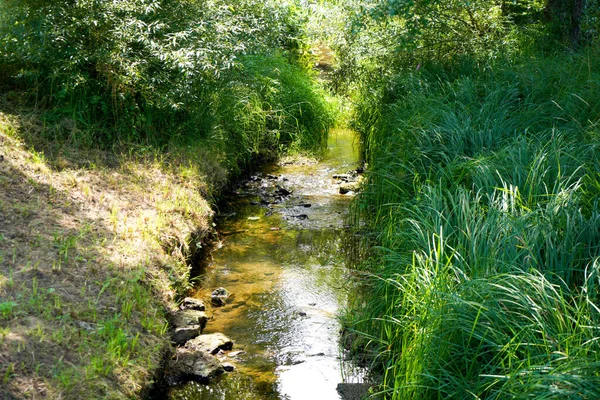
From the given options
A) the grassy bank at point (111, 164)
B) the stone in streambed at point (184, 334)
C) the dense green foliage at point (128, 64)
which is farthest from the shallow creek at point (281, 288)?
the dense green foliage at point (128, 64)

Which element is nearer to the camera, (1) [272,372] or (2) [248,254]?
(1) [272,372]

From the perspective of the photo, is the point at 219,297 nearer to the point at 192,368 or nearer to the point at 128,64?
the point at 192,368

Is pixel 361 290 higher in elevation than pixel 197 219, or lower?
lower

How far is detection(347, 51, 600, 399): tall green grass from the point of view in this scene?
3066 millimetres

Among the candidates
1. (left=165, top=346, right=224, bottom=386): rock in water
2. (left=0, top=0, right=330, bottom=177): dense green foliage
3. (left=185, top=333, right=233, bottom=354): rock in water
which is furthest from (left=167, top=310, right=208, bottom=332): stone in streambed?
(left=0, top=0, right=330, bottom=177): dense green foliage

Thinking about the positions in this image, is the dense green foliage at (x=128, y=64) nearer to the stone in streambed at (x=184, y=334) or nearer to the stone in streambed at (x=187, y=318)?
the stone in streambed at (x=187, y=318)

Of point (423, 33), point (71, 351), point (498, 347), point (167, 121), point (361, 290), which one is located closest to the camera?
point (498, 347)

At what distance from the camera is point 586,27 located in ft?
29.1

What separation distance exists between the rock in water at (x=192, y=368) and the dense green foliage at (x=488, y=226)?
1058 millimetres

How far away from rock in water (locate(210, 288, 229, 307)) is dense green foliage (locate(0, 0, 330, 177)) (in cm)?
246

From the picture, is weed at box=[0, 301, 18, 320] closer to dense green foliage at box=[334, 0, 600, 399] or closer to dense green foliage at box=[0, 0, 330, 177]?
dense green foliage at box=[334, 0, 600, 399]

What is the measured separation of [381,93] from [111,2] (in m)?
3.85

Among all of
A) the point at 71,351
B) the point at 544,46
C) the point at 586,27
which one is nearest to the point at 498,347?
the point at 71,351

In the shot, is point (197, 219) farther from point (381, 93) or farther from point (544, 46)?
point (544, 46)
